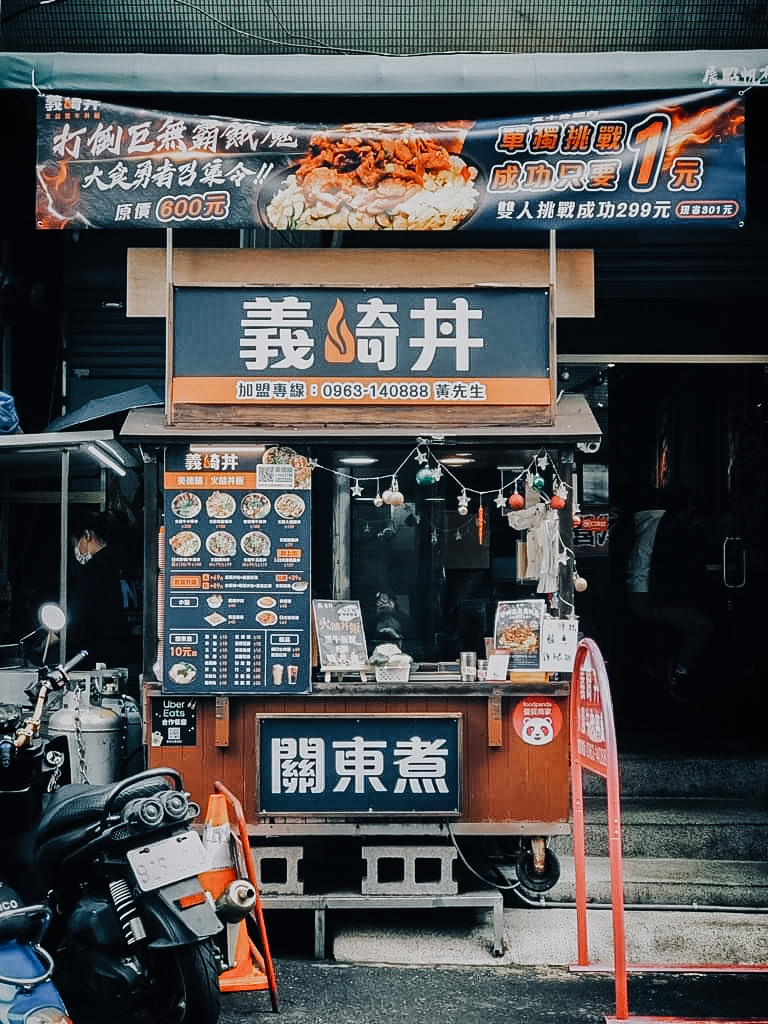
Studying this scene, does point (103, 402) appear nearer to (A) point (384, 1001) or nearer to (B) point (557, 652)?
(B) point (557, 652)

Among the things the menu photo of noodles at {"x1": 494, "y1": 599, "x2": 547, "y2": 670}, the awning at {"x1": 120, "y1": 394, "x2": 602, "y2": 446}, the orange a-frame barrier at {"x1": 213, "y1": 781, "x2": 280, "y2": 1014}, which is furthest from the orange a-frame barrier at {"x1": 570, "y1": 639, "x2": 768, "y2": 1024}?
the orange a-frame barrier at {"x1": 213, "y1": 781, "x2": 280, "y2": 1014}

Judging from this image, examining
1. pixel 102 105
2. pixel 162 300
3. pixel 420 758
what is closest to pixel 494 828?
pixel 420 758

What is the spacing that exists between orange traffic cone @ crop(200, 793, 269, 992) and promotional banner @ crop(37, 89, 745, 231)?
391cm

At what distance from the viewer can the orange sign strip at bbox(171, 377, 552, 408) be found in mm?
7129

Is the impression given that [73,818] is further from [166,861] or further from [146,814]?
[166,861]

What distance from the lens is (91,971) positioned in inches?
199

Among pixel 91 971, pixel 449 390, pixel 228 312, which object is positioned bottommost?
pixel 91 971

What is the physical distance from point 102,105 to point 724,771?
677 cm

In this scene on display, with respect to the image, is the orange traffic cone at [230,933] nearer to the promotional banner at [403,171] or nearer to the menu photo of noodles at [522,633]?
the menu photo of noodles at [522,633]

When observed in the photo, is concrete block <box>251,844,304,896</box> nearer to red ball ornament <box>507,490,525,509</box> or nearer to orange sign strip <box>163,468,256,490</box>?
orange sign strip <box>163,468,256,490</box>

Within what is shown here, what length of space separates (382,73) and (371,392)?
97.7 inches

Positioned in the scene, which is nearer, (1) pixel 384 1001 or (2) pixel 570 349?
(1) pixel 384 1001

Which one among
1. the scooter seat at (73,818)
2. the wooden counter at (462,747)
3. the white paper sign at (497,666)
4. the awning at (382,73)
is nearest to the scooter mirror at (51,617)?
the scooter seat at (73,818)

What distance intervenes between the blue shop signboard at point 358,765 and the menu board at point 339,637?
396 millimetres
